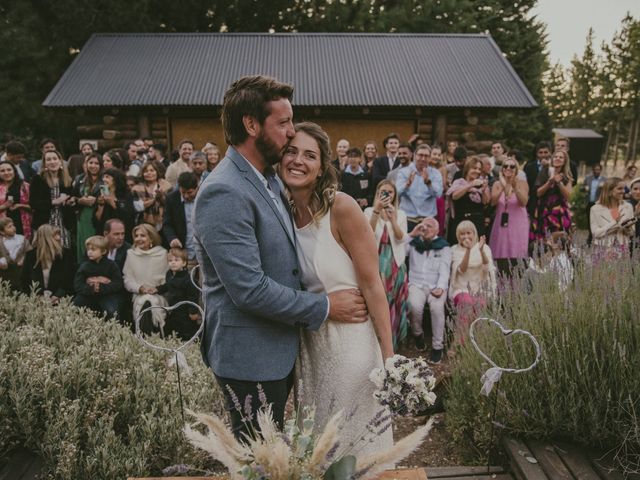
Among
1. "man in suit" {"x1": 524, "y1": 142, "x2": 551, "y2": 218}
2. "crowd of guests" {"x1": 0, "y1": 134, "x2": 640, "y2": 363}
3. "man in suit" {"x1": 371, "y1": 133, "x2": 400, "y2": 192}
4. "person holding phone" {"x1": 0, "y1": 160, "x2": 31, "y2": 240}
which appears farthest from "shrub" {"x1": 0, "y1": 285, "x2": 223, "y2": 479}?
"man in suit" {"x1": 524, "y1": 142, "x2": 551, "y2": 218}

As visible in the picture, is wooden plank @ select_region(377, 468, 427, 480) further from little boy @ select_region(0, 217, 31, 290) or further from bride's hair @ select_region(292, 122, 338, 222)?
little boy @ select_region(0, 217, 31, 290)

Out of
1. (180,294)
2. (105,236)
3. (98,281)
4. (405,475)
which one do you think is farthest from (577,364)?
(105,236)

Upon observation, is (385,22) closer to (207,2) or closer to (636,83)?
(207,2)

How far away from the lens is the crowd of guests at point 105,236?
17.7 feet

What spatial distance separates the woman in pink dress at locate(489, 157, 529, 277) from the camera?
6477 millimetres

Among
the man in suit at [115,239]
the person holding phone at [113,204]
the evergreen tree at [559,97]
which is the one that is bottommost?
the man in suit at [115,239]

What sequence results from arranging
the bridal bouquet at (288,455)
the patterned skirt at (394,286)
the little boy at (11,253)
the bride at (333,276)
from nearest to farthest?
the bridal bouquet at (288,455) → the bride at (333,276) → the patterned skirt at (394,286) → the little boy at (11,253)

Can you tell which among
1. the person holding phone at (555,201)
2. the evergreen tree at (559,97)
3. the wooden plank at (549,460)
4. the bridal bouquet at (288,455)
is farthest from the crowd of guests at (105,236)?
the evergreen tree at (559,97)

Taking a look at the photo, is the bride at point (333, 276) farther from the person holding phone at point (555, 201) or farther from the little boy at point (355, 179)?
the little boy at point (355, 179)

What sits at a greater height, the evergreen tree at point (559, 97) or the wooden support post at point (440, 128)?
the evergreen tree at point (559, 97)

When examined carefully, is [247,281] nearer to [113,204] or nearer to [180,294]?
[180,294]

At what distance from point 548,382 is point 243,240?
2075 millimetres

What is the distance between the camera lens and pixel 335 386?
2.35 m

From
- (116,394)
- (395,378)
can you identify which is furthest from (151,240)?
(395,378)
